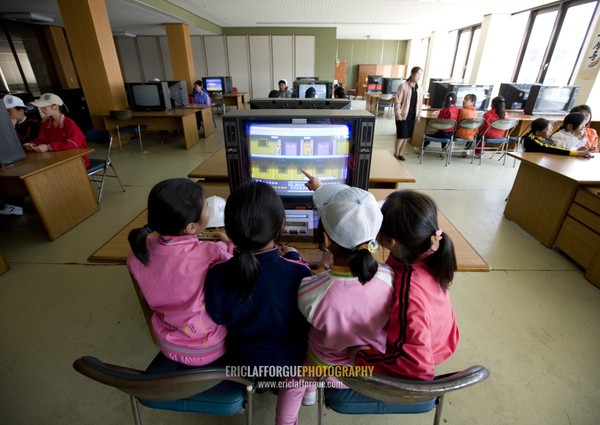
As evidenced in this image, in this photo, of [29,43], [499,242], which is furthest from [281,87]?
[29,43]

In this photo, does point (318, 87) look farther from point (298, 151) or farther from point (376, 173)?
point (298, 151)

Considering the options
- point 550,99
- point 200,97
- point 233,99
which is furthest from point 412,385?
point 233,99

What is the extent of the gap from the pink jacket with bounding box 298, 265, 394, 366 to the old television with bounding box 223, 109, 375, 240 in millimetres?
465

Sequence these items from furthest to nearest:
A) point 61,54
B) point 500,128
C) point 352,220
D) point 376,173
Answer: point 61,54, point 500,128, point 376,173, point 352,220

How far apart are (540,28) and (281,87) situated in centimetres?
601

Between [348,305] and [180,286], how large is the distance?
1.69 ft

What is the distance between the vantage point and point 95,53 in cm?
511

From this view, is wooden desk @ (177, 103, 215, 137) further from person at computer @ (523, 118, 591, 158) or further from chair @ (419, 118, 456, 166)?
person at computer @ (523, 118, 591, 158)

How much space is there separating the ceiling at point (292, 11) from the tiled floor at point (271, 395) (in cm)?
560

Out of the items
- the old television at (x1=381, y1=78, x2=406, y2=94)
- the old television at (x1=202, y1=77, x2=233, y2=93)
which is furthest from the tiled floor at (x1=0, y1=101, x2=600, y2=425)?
the old television at (x1=202, y1=77, x2=233, y2=93)

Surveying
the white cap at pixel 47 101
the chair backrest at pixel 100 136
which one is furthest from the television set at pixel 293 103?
the chair backrest at pixel 100 136

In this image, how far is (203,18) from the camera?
29.2 feet

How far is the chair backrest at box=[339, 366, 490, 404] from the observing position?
0.69 metres

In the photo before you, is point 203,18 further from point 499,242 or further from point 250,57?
point 499,242
